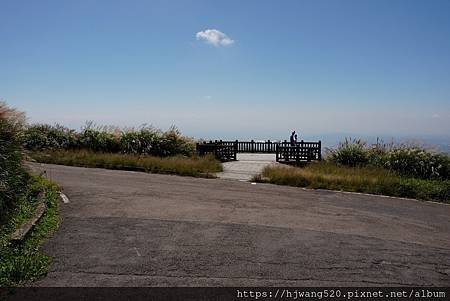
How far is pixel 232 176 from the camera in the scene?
57.7ft

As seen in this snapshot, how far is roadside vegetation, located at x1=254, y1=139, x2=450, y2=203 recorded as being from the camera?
46.8 feet

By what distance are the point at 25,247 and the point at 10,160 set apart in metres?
4.35

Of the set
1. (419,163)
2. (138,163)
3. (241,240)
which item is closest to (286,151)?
(419,163)

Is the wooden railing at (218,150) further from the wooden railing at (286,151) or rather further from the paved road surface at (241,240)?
the paved road surface at (241,240)

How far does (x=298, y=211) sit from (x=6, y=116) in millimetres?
8211

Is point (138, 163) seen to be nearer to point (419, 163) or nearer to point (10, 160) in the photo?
point (10, 160)

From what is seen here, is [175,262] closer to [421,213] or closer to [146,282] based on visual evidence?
[146,282]

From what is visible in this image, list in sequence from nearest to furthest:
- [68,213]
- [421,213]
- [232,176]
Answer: [68,213], [421,213], [232,176]

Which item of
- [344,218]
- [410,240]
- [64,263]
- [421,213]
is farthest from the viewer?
[421,213]

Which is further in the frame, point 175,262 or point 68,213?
point 68,213

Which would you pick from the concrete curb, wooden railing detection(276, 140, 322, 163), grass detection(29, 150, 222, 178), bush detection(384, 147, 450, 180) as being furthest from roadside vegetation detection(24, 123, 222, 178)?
the concrete curb

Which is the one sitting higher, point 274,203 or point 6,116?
point 6,116

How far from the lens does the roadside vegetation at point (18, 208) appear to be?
551cm

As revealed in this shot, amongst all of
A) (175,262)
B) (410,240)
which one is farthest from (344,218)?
(175,262)
